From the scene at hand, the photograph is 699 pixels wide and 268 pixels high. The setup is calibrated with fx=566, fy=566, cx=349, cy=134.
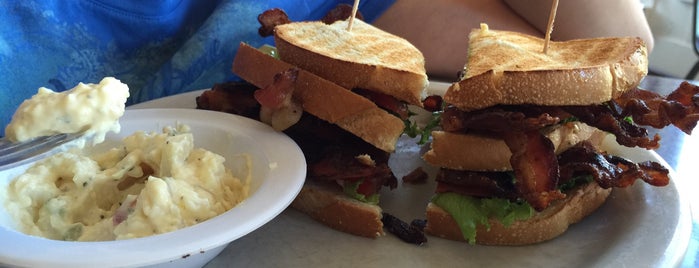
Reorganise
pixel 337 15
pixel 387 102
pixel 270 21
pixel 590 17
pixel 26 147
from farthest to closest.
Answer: pixel 590 17, pixel 337 15, pixel 270 21, pixel 387 102, pixel 26 147

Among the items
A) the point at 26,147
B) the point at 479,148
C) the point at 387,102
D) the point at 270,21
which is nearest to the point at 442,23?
the point at 270,21

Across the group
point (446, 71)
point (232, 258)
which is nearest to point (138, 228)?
point (232, 258)

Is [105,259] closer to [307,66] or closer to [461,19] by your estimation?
[307,66]

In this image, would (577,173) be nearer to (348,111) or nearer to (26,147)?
(348,111)

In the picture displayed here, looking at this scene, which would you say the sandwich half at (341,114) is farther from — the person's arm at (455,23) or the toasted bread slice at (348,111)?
the person's arm at (455,23)

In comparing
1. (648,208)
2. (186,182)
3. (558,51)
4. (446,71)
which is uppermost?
(558,51)

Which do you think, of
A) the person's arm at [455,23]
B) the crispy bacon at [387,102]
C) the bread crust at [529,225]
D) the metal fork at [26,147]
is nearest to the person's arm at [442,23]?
the person's arm at [455,23]

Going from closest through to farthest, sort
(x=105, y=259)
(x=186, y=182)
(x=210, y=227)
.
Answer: (x=105, y=259)
(x=210, y=227)
(x=186, y=182)

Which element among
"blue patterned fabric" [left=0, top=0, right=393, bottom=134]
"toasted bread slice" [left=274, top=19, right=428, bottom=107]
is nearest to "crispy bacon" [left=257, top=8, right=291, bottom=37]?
"toasted bread slice" [left=274, top=19, right=428, bottom=107]
